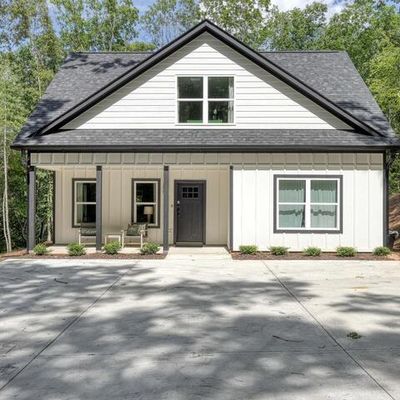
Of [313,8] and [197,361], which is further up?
[313,8]

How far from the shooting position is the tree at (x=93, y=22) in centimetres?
3338

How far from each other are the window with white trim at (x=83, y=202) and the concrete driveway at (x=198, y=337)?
652 centimetres

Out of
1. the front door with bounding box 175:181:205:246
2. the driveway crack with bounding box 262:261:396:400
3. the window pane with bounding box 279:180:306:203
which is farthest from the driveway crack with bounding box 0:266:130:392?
the front door with bounding box 175:181:205:246

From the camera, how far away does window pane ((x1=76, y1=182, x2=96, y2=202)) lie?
16984 millimetres

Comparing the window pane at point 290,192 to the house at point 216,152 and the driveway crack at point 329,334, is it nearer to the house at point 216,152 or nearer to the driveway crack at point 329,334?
the house at point 216,152

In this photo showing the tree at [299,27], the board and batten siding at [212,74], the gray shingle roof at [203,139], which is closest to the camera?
the gray shingle roof at [203,139]

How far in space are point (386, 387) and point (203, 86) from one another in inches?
495

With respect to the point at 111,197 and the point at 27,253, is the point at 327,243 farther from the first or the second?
the point at 27,253

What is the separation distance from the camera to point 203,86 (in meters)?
15.4

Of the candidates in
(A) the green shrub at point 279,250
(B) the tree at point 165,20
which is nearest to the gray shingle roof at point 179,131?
(A) the green shrub at point 279,250

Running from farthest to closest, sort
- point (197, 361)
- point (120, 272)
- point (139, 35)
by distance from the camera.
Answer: point (139, 35) < point (120, 272) < point (197, 361)

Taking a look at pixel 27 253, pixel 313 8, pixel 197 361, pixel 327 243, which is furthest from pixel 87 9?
pixel 197 361

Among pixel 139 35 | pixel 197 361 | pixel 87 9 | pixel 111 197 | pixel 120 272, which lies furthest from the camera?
pixel 139 35

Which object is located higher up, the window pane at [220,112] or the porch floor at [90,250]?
the window pane at [220,112]
